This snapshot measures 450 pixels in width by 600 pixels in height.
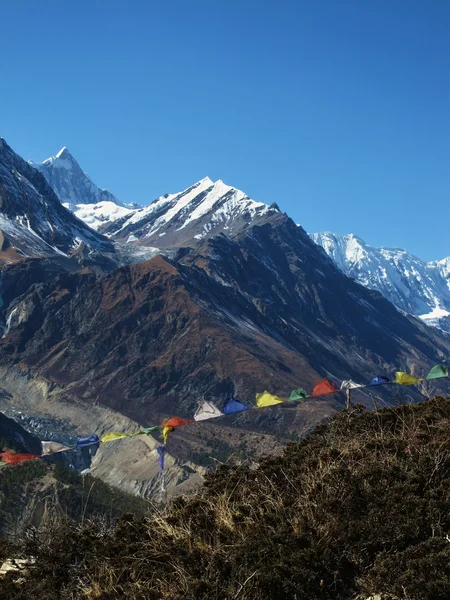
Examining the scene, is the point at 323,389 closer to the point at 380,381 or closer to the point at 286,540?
the point at 380,381

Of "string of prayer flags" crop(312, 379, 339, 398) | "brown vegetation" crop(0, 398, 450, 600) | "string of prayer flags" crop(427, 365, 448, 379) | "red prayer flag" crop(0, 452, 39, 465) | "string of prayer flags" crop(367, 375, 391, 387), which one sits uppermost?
"string of prayer flags" crop(427, 365, 448, 379)

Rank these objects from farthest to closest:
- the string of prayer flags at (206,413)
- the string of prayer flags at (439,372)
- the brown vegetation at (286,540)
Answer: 1. the string of prayer flags at (206,413)
2. the string of prayer flags at (439,372)
3. the brown vegetation at (286,540)

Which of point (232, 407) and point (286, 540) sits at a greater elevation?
point (232, 407)

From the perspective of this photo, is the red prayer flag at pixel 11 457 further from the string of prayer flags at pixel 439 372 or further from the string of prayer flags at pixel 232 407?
the string of prayer flags at pixel 439 372

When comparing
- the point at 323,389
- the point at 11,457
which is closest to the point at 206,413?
the point at 323,389

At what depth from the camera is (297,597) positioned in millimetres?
8273

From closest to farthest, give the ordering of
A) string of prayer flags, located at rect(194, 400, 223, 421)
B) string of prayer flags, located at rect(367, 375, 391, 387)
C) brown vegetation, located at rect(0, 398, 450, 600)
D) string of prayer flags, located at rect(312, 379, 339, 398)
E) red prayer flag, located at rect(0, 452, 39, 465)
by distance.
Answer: brown vegetation, located at rect(0, 398, 450, 600) → red prayer flag, located at rect(0, 452, 39, 465) → string of prayer flags, located at rect(194, 400, 223, 421) → string of prayer flags, located at rect(367, 375, 391, 387) → string of prayer flags, located at rect(312, 379, 339, 398)

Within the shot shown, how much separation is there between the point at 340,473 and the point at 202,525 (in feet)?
7.35

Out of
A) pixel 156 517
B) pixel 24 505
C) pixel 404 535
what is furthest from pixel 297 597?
pixel 24 505

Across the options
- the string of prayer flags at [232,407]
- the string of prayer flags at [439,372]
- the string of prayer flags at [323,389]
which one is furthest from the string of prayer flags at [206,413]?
the string of prayer flags at [439,372]

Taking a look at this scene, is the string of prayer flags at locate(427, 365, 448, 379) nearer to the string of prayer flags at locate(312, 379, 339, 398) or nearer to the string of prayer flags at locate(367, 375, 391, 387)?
the string of prayer flags at locate(367, 375, 391, 387)

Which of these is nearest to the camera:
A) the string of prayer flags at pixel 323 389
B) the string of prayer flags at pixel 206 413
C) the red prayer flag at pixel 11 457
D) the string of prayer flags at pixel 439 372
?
the red prayer flag at pixel 11 457

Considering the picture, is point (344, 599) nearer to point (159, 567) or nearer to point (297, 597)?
point (297, 597)

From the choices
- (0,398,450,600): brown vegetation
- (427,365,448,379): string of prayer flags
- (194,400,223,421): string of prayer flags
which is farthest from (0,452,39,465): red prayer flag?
(427,365,448,379): string of prayer flags
